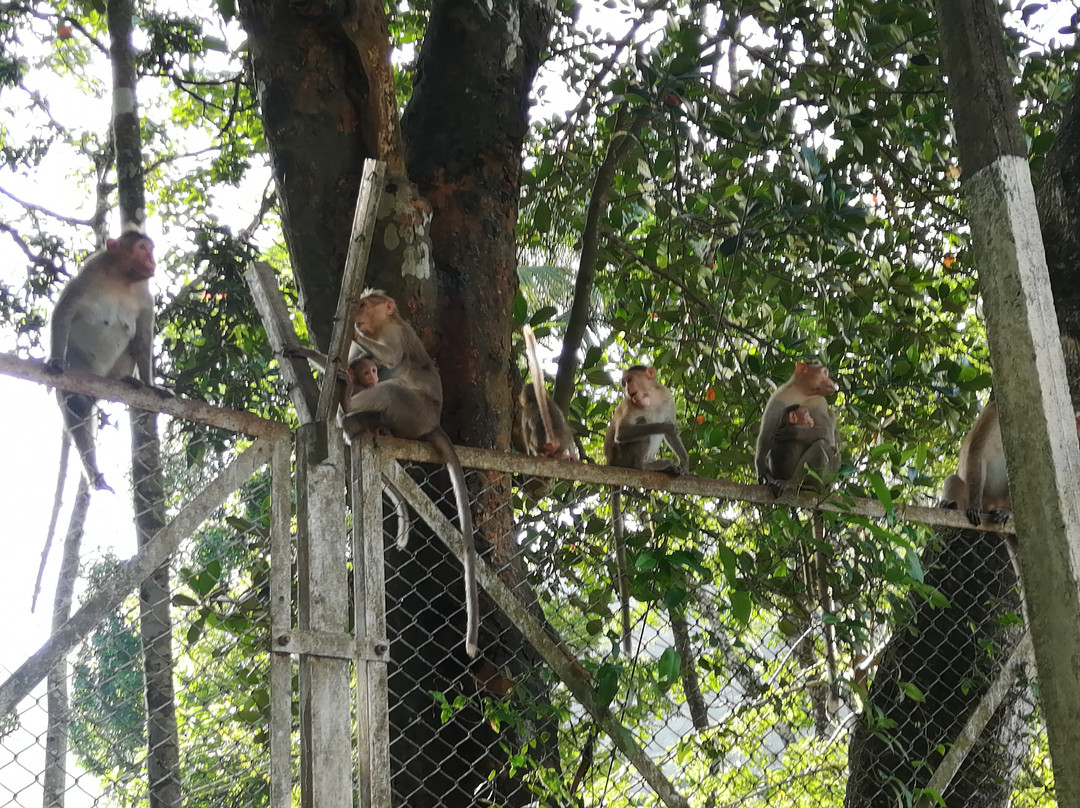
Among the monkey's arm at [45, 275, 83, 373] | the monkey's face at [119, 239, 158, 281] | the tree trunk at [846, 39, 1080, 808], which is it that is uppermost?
the monkey's face at [119, 239, 158, 281]

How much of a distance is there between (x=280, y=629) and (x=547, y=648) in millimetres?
823

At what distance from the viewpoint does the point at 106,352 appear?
16.5ft

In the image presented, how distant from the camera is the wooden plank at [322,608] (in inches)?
103

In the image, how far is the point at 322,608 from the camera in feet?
8.96

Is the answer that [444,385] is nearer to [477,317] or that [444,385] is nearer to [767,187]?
[477,317]

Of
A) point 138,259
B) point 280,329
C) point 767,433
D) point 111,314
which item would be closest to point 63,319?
point 111,314

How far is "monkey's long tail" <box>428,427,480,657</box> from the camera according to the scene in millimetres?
3057

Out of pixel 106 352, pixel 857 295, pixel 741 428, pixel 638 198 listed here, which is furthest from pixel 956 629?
pixel 106 352

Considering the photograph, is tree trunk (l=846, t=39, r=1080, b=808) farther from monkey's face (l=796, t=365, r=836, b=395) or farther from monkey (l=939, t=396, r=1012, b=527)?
monkey's face (l=796, t=365, r=836, b=395)

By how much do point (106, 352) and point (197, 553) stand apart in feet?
3.41

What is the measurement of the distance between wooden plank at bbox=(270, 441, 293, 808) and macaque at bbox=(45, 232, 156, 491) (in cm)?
232

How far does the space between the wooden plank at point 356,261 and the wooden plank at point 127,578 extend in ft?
1.03

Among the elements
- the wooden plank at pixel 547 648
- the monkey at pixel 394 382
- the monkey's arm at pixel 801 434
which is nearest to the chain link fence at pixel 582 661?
the wooden plank at pixel 547 648

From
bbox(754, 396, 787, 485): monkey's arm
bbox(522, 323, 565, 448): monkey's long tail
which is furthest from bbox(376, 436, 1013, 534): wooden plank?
bbox(754, 396, 787, 485): monkey's arm
